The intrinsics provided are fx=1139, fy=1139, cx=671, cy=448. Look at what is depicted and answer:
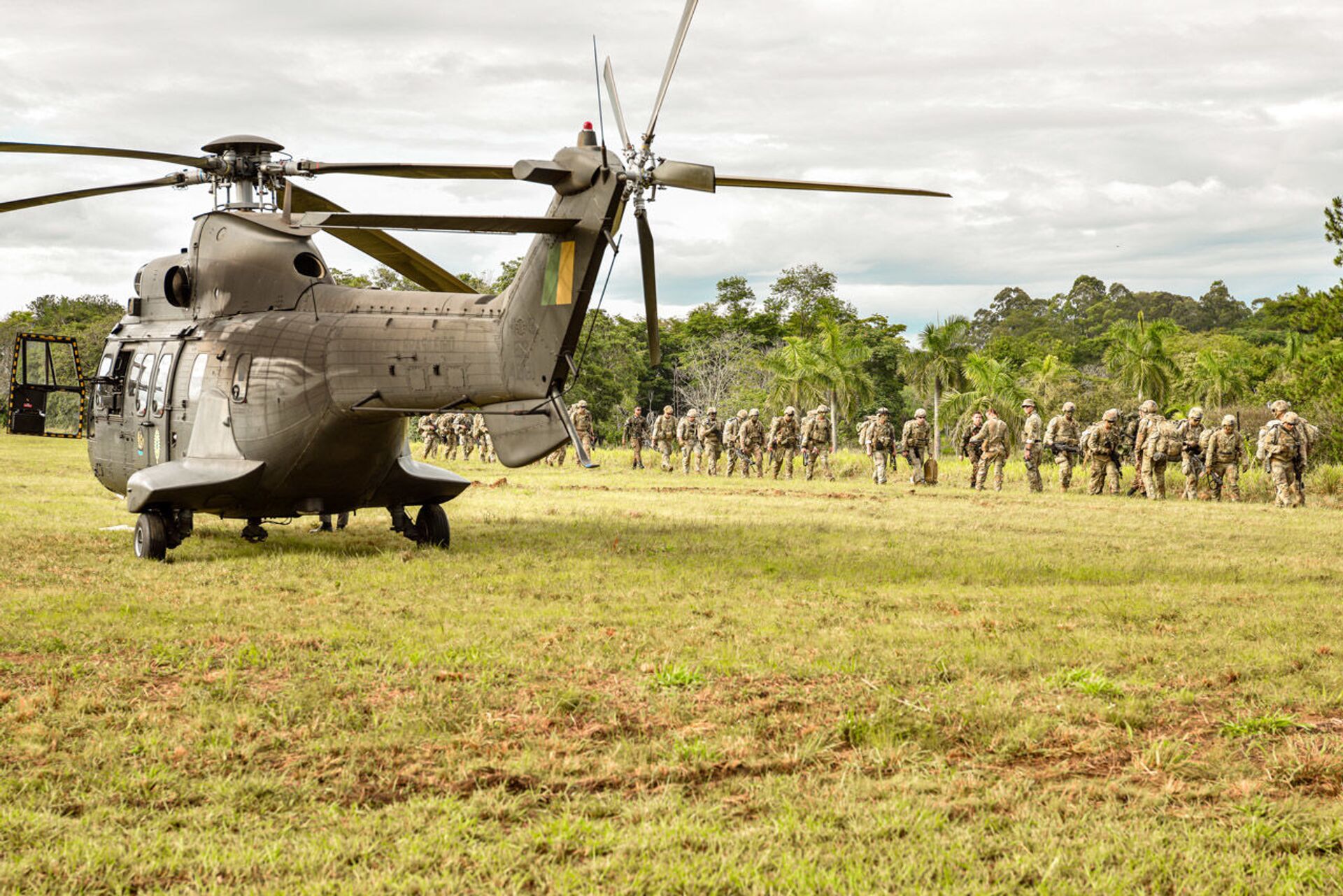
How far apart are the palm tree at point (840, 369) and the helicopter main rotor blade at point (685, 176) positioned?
3186cm

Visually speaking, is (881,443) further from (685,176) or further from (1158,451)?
(685,176)

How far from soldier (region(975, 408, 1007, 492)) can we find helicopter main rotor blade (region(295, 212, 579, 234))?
48.2 ft

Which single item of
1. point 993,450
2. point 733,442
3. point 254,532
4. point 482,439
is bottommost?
point 254,532

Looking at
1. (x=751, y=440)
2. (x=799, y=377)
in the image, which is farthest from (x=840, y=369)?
(x=751, y=440)

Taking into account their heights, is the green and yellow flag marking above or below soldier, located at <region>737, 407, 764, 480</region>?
above

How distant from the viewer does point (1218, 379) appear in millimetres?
40062

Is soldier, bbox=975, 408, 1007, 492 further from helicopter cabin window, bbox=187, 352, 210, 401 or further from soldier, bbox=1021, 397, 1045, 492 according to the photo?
helicopter cabin window, bbox=187, 352, 210, 401

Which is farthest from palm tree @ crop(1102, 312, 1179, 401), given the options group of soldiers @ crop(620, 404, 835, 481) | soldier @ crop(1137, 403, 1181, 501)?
soldier @ crop(1137, 403, 1181, 501)

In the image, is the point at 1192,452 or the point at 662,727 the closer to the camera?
the point at 662,727

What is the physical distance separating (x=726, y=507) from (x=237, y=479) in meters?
8.14

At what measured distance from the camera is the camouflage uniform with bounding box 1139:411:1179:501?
63.8 ft

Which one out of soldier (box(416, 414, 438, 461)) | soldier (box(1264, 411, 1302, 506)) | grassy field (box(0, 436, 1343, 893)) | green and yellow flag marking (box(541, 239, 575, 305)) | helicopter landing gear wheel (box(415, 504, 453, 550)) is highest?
green and yellow flag marking (box(541, 239, 575, 305))

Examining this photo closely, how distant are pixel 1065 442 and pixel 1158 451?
6.41ft

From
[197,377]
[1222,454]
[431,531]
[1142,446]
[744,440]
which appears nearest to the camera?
[197,377]
